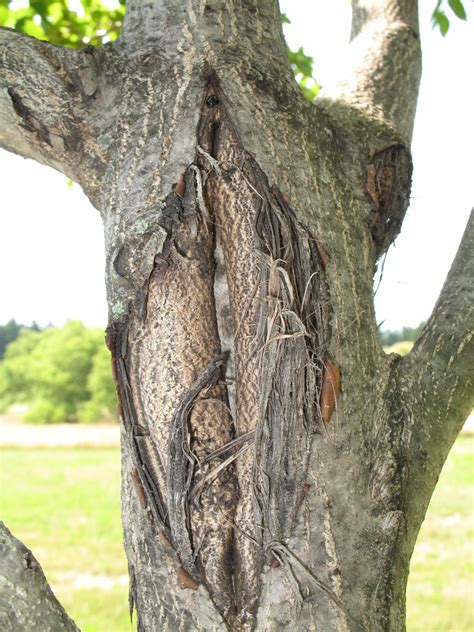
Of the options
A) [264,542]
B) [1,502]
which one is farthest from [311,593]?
[1,502]

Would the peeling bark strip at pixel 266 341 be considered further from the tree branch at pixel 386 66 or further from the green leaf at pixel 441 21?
the green leaf at pixel 441 21

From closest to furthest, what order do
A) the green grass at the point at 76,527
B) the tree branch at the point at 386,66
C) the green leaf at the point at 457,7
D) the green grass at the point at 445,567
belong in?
1. the tree branch at the point at 386,66
2. the green leaf at the point at 457,7
3. the green grass at the point at 445,567
4. the green grass at the point at 76,527

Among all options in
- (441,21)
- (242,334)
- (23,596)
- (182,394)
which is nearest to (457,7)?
(441,21)

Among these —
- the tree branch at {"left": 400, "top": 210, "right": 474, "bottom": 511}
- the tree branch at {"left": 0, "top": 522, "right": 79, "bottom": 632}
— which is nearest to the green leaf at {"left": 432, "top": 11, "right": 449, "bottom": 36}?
the tree branch at {"left": 400, "top": 210, "right": 474, "bottom": 511}

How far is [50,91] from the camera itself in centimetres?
150

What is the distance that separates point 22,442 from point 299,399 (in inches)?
701

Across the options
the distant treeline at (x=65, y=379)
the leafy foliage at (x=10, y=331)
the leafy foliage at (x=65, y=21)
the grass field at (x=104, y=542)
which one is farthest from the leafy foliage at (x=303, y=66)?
the leafy foliage at (x=10, y=331)

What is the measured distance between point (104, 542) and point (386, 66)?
704 centimetres

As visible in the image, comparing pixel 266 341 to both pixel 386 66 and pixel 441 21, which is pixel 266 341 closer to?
pixel 386 66

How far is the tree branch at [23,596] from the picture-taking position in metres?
1.20

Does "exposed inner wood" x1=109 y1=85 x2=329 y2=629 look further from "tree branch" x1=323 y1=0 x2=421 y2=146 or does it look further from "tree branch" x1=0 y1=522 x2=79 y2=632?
"tree branch" x1=323 y1=0 x2=421 y2=146

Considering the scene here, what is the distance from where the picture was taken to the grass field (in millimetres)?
5637

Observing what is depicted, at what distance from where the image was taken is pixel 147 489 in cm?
131

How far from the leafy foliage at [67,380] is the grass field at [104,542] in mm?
8079
